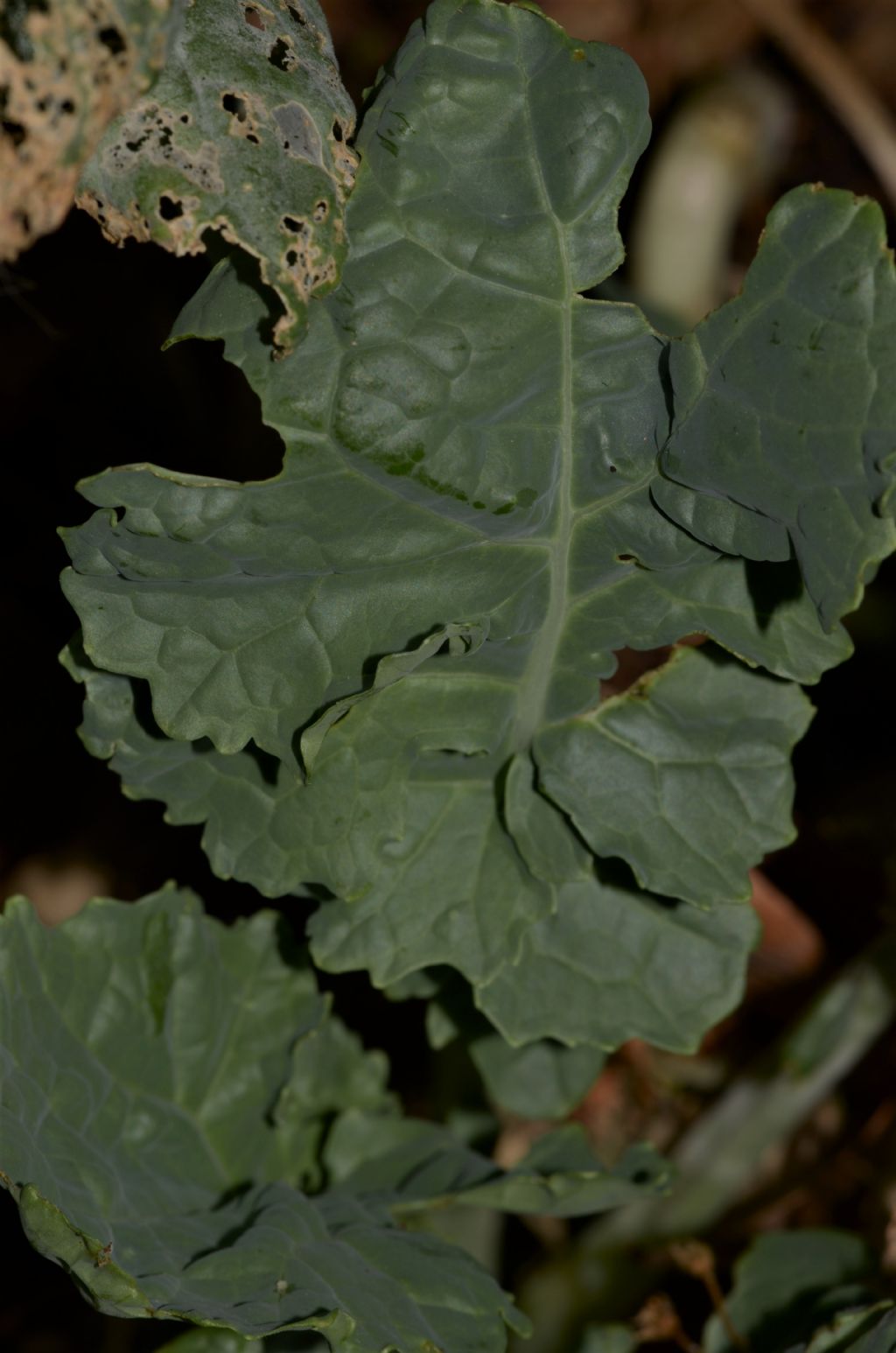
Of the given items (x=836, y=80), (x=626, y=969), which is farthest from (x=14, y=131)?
(x=836, y=80)

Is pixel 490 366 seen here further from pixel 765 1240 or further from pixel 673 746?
pixel 765 1240

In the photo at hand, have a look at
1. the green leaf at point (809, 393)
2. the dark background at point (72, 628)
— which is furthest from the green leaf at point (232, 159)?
the dark background at point (72, 628)

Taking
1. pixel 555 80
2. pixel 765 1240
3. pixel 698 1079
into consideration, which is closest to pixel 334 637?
pixel 555 80

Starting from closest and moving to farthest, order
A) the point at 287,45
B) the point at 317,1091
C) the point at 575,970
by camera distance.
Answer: the point at 287,45, the point at 575,970, the point at 317,1091

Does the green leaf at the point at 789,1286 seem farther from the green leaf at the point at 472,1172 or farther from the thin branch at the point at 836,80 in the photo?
the thin branch at the point at 836,80

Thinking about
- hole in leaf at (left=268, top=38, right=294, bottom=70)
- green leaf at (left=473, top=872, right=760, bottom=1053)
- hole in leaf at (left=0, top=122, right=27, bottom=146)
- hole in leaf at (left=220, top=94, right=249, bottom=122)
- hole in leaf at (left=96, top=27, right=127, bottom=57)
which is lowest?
green leaf at (left=473, top=872, right=760, bottom=1053)

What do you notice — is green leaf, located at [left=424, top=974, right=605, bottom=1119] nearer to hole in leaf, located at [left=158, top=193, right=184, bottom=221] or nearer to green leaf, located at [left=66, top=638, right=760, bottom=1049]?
green leaf, located at [left=66, top=638, right=760, bottom=1049]

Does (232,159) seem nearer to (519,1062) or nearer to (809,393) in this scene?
(809,393)

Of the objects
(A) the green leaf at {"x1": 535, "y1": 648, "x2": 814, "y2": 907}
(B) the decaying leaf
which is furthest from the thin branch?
(B) the decaying leaf
